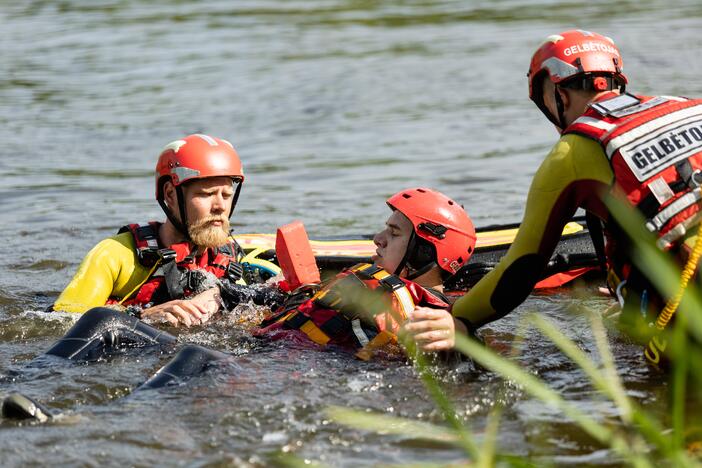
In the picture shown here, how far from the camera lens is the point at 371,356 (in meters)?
5.89

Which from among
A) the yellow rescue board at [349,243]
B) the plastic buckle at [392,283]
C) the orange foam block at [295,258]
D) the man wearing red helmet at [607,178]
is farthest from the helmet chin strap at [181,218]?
the man wearing red helmet at [607,178]

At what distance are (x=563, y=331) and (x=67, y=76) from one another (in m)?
16.4

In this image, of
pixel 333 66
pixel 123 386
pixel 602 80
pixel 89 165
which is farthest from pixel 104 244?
pixel 333 66

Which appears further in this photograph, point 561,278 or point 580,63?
point 561,278

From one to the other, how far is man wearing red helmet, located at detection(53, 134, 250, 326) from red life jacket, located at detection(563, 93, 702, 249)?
3033mm

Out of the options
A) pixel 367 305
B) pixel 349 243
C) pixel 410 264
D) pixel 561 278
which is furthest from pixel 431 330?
pixel 349 243

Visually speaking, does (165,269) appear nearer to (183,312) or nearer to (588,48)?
(183,312)

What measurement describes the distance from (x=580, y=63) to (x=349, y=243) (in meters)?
4.03

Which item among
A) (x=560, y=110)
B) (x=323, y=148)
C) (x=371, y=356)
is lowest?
(x=323, y=148)

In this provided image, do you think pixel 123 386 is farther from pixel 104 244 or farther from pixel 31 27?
pixel 31 27

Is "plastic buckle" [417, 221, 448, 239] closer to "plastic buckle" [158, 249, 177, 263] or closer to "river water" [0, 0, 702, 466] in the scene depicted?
"river water" [0, 0, 702, 466]

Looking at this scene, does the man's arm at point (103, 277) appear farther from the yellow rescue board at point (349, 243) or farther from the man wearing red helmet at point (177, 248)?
the yellow rescue board at point (349, 243)

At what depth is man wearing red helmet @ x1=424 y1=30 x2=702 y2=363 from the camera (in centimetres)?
481

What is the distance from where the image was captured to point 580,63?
5.34 meters
